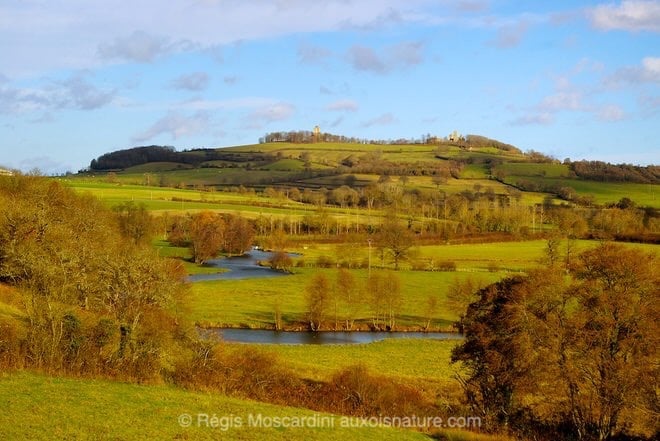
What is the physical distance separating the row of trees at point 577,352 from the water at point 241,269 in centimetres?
6207

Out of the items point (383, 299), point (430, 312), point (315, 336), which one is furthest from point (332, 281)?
point (315, 336)

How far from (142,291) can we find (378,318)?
41.0 meters

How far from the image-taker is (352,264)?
9431cm

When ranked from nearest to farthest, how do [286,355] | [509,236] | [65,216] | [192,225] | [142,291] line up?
[142,291] → [286,355] → [65,216] → [192,225] → [509,236]

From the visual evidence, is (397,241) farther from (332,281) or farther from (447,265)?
(332,281)

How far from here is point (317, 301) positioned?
59.7 metres

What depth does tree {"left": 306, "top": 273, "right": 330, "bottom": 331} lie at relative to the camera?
59281 mm

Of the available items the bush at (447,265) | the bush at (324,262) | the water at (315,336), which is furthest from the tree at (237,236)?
the water at (315,336)

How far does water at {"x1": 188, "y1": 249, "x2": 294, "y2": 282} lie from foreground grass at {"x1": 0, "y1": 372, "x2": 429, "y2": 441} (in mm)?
63985

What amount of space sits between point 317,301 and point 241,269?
40761mm

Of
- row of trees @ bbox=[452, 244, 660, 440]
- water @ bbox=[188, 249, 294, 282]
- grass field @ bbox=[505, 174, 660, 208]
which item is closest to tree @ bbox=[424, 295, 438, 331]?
water @ bbox=[188, 249, 294, 282]

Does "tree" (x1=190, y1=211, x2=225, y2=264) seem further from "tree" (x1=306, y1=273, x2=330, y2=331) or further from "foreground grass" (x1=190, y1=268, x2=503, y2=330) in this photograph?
"tree" (x1=306, y1=273, x2=330, y2=331)

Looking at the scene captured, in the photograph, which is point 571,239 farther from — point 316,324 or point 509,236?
point 316,324

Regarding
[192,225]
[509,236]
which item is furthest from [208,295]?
[509,236]
